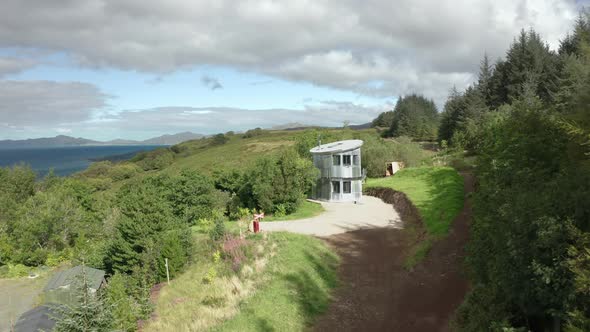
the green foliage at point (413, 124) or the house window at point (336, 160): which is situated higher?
the green foliage at point (413, 124)

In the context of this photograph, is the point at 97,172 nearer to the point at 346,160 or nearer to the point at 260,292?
the point at 346,160

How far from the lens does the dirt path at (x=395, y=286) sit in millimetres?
13312

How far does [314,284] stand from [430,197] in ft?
43.9

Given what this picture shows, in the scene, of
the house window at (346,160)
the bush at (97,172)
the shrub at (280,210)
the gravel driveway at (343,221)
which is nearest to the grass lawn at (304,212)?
the shrub at (280,210)

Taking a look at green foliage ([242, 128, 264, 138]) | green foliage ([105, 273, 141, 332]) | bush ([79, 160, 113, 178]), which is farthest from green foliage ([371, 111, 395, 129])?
green foliage ([105, 273, 141, 332])

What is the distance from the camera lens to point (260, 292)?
15.2 metres

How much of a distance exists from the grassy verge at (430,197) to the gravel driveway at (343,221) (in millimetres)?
1964

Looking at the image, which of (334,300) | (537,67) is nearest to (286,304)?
(334,300)

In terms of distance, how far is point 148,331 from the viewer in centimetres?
1489

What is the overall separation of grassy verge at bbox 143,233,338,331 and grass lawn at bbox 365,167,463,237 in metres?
6.42

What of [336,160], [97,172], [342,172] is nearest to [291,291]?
[342,172]

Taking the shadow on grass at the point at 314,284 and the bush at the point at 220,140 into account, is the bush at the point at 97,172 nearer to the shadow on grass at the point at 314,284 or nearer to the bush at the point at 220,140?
the bush at the point at 220,140

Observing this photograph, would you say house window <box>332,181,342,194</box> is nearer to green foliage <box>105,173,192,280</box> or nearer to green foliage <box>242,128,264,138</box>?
green foliage <box>105,173,192,280</box>

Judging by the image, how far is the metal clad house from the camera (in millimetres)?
31281
